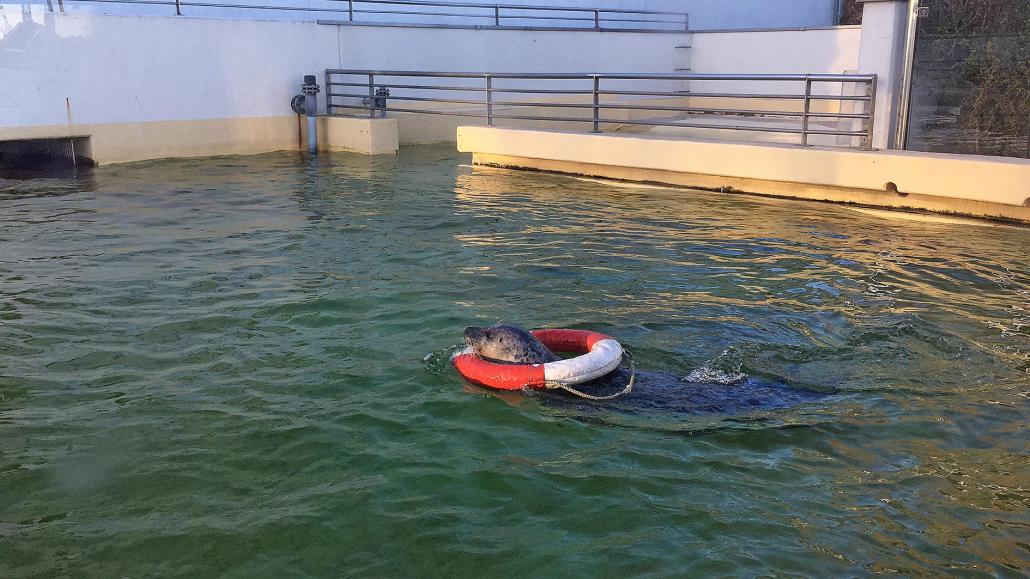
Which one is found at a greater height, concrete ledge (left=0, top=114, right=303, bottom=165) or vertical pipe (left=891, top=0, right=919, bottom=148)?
vertical pipe (left=891, top=0, right=919, bottom=148)

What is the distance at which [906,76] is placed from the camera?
37.1 feet

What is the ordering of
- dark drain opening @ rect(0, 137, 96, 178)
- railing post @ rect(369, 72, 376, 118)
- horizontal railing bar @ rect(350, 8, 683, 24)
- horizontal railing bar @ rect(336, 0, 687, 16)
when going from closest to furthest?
dark drain opening @ rect(0, 137, 96, 178)
railing post @ rect(369, 72, 376, 118)
horizontal railing bar @ rect(336, 0, 687, 16)
horizontal railing bar @ rect(350, 8, 683, 24)

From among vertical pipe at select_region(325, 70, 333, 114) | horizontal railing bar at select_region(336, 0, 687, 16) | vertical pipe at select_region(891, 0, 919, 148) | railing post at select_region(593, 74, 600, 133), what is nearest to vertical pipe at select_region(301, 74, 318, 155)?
vertical pipe at select_region(325, 70, 333, 114)

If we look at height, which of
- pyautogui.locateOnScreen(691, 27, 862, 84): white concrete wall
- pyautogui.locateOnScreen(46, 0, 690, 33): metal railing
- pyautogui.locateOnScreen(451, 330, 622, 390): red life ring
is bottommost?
pyautogui.locateOnScreen(451, 330, 622, 390): red life ring

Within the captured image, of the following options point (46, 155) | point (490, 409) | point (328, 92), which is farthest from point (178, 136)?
point (490, 409)

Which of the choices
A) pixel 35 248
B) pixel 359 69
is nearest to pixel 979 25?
pixel 35 248

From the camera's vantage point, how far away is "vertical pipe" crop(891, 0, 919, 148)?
36.9 ft

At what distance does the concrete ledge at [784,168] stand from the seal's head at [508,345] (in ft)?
21.9

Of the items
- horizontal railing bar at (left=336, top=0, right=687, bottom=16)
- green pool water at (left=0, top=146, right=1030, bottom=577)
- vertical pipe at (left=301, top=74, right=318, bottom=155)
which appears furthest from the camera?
horizontal railing bar at (left=336, top=0, right=687, bottom=16)

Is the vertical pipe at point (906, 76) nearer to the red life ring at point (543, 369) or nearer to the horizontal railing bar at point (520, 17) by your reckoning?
the red life ring at point (543, 369)

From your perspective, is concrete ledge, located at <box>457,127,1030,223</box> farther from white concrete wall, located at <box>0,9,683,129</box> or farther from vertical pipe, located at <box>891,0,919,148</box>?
white concrete wall, located at <box>0,9,683,129</box>

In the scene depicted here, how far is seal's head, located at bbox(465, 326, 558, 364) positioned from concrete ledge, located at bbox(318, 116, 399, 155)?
465 inches

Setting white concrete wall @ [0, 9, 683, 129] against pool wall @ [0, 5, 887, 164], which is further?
pool wall @ [0, 5, 887, 164]

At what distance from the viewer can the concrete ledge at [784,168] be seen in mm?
10391
